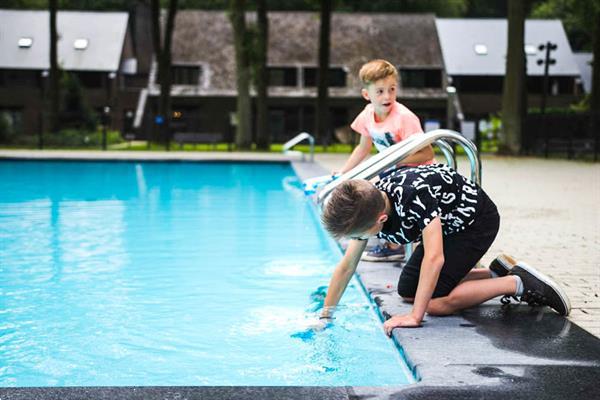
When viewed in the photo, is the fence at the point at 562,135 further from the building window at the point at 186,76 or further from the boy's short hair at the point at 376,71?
the building window at the point at 186,76

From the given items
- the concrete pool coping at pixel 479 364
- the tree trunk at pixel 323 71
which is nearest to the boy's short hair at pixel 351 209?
the concrete pool coping at pixel 479 364

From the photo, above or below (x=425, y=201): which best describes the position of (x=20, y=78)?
below

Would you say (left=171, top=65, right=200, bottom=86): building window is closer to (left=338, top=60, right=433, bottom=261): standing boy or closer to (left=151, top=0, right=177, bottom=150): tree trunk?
(left=151, top=0, right=177, bottom=150): tree trunk

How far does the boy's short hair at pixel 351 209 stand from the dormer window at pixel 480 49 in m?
41.2

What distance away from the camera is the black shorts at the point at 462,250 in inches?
165

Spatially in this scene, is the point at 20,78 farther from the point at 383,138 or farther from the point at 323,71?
the point at 383,138

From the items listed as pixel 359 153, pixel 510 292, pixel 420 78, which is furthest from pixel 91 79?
pixel 510 292

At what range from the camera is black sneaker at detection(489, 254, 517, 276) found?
4.75 meters

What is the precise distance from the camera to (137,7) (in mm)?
50688

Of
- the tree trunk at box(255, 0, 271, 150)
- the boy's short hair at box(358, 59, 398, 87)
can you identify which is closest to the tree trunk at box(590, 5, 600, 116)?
the tree trunk at box(255, 0, 271, 150)

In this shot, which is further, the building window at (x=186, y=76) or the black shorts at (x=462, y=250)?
the building window at (x=186, y=76)

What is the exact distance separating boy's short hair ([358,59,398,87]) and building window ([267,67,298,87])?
37.7m

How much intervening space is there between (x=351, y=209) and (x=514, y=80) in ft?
75.0

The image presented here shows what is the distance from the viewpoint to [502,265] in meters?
4.77
